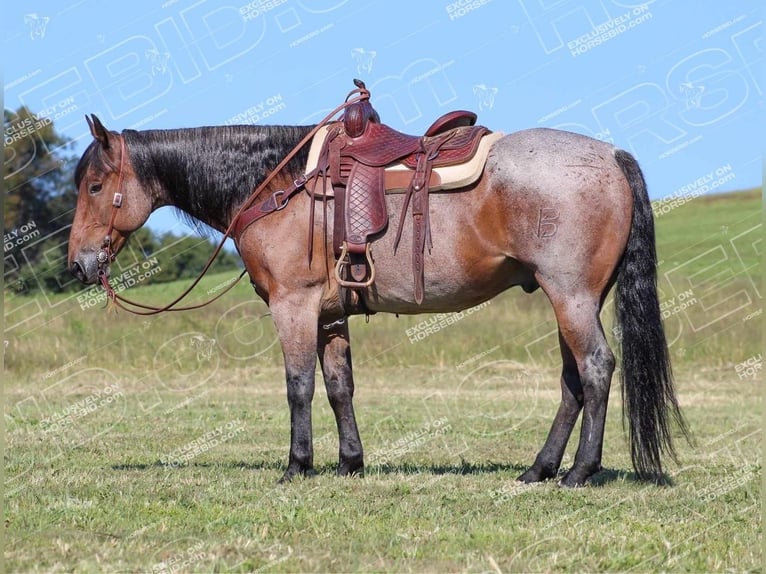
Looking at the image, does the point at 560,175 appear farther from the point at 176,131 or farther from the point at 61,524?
the point at 61,524

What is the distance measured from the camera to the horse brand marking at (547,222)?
23.2 feet

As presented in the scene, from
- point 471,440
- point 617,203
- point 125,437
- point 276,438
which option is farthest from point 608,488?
point 125,437

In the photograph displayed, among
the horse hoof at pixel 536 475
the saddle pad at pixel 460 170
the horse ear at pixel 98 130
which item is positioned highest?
the horse ear at pixel 98 130

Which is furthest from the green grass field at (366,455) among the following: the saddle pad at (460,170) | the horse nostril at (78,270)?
the saddle pad at (460,170)

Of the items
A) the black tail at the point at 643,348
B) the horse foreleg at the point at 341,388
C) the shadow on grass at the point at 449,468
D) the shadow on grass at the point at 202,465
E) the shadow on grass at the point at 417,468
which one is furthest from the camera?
the shadow on grass at the point at 202,465

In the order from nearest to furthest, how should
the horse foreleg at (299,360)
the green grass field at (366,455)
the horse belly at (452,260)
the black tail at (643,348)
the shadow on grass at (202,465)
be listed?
the green grass field at (366,455) < the black tail at (643,348) < the horse belly at (452,260) < the horse foreleg at (299,360) < the shadow on grass at (202,465)

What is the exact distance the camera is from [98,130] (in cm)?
796

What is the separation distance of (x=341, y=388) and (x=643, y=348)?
231 centimetres

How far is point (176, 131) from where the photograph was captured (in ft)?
26.6

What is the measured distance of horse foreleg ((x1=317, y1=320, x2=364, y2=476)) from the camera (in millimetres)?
7992

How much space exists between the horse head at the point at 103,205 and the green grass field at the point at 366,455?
1.67 meters

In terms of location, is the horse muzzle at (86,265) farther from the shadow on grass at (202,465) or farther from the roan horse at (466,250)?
the shadow on grass at (202,465)

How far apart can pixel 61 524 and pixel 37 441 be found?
462 cm

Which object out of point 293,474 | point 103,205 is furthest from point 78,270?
point 293,474
